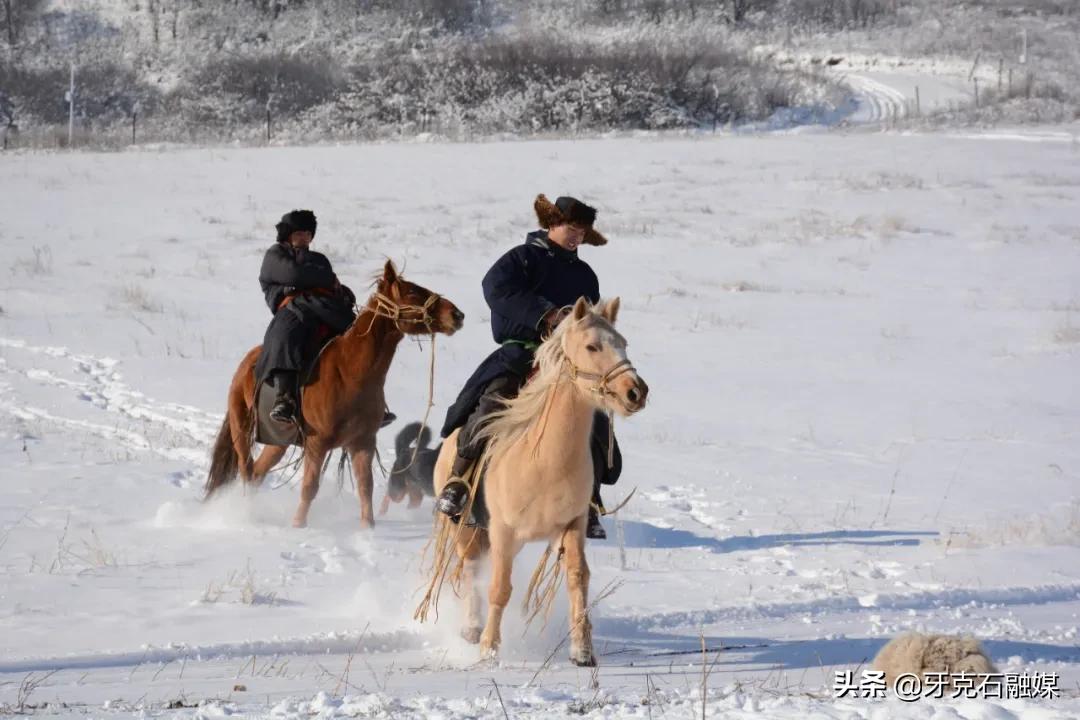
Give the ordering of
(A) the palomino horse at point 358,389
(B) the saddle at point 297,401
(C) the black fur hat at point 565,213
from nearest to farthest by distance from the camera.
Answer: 1. (C) the black fur hat at point 565,213
2. (A) the palomino horse at point 358,389
3. (B) the saddle at point 297,401

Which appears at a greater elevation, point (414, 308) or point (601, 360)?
point (601, 360)

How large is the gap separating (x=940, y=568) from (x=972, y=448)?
13.8 feet

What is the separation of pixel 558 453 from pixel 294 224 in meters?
4.19

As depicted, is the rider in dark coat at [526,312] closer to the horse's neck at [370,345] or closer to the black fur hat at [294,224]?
the horse's neck at [370,345]

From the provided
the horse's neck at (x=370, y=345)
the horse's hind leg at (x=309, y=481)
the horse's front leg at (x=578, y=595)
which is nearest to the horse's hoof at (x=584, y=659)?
the horse's front leg at (x=578, y=595)

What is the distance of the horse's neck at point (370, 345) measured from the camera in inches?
339

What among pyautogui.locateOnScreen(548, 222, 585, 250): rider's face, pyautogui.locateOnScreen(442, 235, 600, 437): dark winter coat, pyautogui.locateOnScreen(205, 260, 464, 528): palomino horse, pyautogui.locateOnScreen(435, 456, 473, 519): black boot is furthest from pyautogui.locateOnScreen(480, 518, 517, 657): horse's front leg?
pyautogui.locateOnScreen(205, 260, 464, 528): palomino horse

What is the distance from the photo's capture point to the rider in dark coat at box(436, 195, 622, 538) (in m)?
6.21

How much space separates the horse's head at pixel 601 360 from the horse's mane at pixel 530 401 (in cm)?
2

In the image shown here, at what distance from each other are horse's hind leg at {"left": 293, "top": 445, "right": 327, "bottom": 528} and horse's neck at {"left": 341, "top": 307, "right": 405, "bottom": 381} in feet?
2.02

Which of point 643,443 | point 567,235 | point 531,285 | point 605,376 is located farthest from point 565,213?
point 643,443

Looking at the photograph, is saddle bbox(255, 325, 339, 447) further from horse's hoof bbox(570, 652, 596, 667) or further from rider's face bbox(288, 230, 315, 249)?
horse's hoof bbox(570, 652, 596, 667)

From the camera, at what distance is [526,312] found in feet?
20.4

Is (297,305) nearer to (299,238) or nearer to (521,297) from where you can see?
(299,238)
